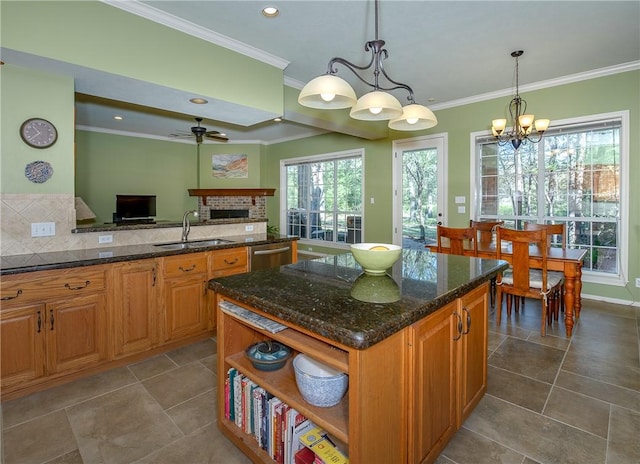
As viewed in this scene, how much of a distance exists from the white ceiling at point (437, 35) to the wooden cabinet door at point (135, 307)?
151cm

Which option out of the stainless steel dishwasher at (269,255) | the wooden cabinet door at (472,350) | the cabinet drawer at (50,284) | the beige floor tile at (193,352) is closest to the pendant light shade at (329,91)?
the wooden cabinet door at (472,350)

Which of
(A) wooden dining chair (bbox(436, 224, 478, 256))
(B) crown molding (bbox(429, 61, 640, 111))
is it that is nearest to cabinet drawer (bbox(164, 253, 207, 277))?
(A) wooden dining chair (bbox(436, 224, 478, 256))

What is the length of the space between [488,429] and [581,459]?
0.39 m

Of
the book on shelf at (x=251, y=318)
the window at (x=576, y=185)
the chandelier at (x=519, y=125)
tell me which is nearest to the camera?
the book on shelf at (x=251, y=318)

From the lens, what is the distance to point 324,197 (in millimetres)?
7109

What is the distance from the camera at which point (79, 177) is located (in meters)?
6.23

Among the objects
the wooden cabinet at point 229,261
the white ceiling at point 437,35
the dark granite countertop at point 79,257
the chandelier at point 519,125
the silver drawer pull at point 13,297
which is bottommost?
the silver drawer pull at point 13,297

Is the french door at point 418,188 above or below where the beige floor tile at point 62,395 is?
above

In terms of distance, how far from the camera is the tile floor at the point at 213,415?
160 centimetres

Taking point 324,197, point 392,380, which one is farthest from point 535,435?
point 324,197

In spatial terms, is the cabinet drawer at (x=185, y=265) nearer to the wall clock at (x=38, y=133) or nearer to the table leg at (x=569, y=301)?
the wall clock at (x=38, y=133)

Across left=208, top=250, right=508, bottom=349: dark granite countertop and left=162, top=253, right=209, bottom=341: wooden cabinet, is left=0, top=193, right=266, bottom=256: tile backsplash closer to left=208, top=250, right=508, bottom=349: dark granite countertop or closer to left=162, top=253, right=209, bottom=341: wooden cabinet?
left=162, top=253, right=209, bottom=341: wooden cabinet

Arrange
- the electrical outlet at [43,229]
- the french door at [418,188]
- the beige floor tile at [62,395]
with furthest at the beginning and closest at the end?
the french door at [418,188], the electrical outlet at [43,229], the beige floor tile at [62,395]

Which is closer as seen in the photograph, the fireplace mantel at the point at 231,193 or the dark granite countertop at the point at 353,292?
the dark granite countertop at the point at 353,292
